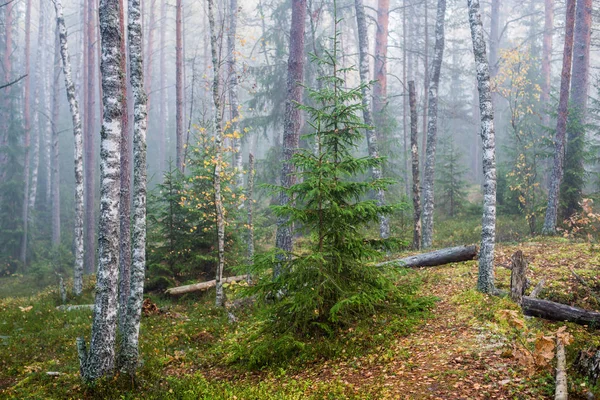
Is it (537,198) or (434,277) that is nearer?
(434,277)

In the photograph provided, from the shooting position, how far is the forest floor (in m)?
5.42

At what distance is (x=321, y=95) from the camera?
7.74m

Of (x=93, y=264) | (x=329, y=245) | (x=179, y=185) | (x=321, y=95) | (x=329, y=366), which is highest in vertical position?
(x=321, y=95)

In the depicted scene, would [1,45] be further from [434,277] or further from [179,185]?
[434,277]

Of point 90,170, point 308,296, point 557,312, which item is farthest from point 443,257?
point 90,170

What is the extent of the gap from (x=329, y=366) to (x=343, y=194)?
3059mm

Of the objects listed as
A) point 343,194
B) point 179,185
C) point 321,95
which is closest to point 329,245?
point 343,194

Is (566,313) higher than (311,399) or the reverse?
higher

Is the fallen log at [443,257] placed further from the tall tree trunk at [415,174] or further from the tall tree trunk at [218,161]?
the tall tree trunk at [218,161]

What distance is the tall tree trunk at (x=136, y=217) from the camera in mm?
7148

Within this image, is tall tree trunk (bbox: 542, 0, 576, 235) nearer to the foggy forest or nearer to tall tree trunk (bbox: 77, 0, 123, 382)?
the foggy forest

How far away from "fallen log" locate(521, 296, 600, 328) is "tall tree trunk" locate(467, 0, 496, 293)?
53.6 inches

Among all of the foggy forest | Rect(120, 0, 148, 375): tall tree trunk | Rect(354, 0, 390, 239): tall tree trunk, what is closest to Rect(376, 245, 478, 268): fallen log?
the foggy forest

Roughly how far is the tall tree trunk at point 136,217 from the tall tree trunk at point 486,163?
7003mm
